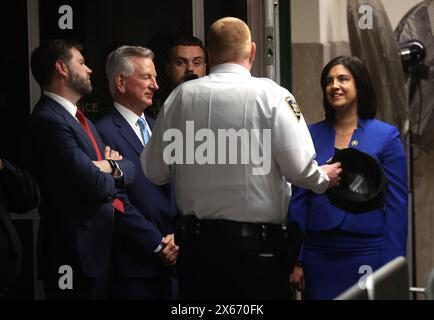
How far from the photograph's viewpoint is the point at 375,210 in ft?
11.1

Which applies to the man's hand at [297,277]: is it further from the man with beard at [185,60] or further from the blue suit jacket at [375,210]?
the man with beard at [185,60]

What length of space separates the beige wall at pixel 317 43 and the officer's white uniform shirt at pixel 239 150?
2.34 feet

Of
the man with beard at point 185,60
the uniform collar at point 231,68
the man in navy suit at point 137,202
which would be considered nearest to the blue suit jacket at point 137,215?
the man in navy suit at point 137,202

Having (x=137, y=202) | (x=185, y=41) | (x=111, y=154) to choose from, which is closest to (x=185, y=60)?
(x=185, y=41)

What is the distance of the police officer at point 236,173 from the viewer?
282cm

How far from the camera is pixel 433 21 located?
368cm

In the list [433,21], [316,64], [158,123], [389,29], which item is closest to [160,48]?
[158,123]

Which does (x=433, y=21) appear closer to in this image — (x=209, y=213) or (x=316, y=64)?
(x=316, y=64)

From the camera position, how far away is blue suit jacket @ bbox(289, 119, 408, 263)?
3.34m

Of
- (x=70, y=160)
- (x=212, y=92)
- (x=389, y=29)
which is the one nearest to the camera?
(x=212, y=92)

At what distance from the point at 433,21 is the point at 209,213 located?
1.51 metres

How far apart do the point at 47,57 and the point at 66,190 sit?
0.53 metres

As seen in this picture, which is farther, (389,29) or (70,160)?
(389,29)

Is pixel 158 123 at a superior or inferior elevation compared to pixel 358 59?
inferior
